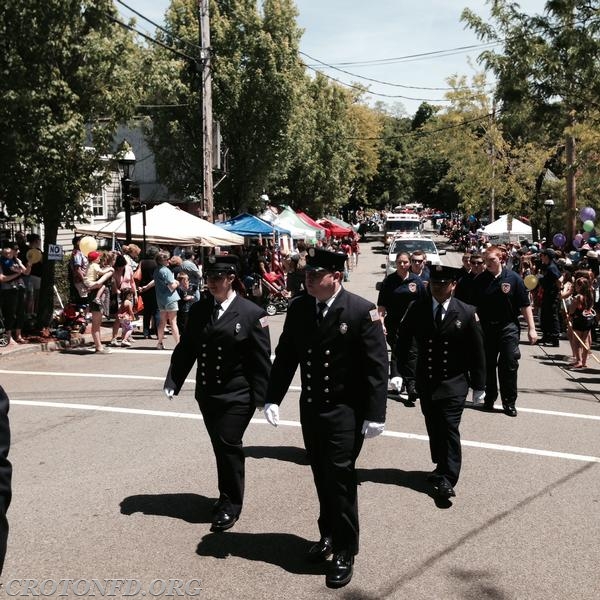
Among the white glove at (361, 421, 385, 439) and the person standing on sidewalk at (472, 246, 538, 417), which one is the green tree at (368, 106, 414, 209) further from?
the white glove at (361, 421, 385, 439)

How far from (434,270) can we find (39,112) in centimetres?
954

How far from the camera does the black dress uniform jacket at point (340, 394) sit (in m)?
4.77

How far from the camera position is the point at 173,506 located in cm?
600

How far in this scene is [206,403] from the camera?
18.5 ft

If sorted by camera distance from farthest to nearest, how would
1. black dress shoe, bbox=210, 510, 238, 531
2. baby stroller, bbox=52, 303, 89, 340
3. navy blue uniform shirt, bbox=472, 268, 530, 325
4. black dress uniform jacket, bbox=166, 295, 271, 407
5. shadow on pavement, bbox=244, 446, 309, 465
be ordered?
1. baby stroller, bbox=52, 303, 89, 340
2. navy blue uniform shirt, bbox=472, 268, 530, 325
3. shadow on pavement, bbox=244, 446, 309, 465
4. black dress uniform jacket, bbox=166, 295, 271, 407
5. black dress shoe, bbox=210, 510, 238, 531

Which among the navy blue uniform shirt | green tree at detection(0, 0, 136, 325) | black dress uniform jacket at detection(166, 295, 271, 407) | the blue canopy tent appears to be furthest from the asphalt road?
the blue canopy tent

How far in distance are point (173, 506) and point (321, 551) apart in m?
1.51

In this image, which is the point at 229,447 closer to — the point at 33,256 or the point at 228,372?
the point at 228,372

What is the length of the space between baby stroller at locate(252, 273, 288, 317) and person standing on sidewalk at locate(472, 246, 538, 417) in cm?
1096

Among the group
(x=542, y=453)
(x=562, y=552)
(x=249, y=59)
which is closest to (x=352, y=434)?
(x=562, y=552)

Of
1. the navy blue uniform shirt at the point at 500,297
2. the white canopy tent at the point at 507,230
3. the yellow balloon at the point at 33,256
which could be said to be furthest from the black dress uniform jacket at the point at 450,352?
the white canopy tent at the point at 507,230

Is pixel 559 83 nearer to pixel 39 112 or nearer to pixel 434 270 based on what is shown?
pixel 39 112

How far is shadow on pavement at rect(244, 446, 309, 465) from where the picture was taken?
24.0 feet

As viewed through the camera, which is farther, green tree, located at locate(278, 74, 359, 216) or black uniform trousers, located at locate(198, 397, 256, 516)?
green tree, located at locate(278, 74, 359, 216)
